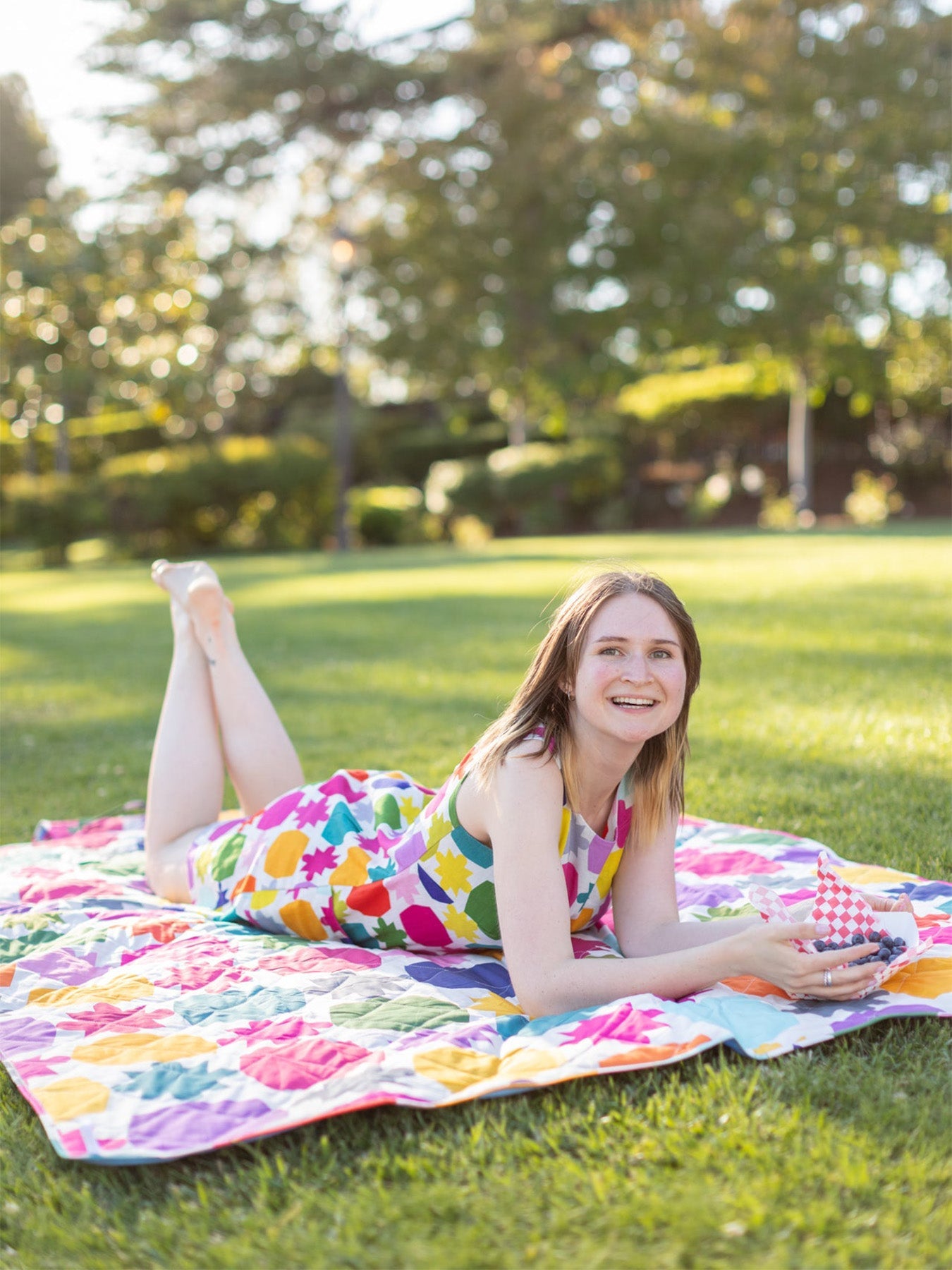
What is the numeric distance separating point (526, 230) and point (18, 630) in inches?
453

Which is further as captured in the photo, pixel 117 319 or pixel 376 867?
pixel 117 319

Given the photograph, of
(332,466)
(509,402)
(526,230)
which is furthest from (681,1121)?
(509,402)

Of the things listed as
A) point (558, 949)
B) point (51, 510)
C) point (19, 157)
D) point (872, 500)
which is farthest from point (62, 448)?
point (558, 949)

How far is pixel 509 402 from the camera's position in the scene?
74.5ft

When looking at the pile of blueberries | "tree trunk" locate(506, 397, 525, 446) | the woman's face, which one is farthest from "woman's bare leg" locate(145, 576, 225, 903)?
"tree trunk" locate(506, 397, 525, 446)

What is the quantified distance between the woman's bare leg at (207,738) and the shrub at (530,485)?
18.7 meters

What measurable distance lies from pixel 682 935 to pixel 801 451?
1881 centimetres

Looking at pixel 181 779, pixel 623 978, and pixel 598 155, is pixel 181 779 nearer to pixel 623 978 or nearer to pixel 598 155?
pixel 623 978

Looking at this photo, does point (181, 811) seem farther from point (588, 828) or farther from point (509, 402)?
point (509, 402)

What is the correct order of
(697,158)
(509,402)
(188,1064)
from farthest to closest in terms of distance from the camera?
(509,402) → (697,158) → (188,1064)

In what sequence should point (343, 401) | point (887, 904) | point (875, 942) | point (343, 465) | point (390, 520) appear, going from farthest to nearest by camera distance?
point (390, 520) → point (343, 401) → point (343, 465) → point (887, 904) → point (875, 942)

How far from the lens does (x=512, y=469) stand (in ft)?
72.6

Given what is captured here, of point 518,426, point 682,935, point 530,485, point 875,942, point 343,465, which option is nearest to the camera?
point 875,942

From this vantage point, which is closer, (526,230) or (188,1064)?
(188,1064)
